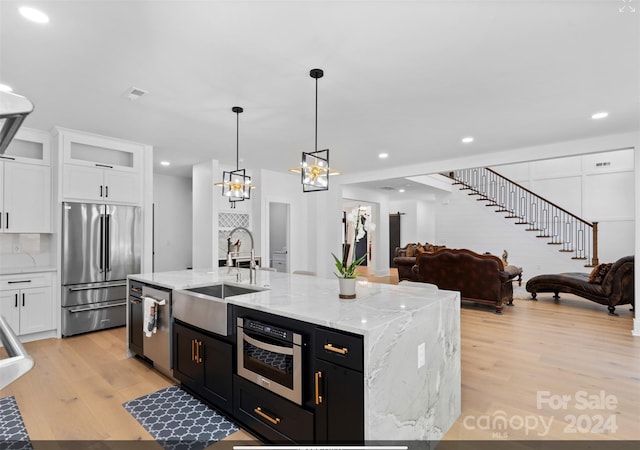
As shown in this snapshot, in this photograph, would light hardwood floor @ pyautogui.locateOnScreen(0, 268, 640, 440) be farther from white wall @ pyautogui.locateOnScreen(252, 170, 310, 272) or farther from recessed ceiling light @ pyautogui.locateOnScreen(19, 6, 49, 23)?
white wall @ pyautogui.locateOnScreen(252, 170, 310, 272)

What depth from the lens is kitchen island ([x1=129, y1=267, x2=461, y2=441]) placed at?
1624 millimetres

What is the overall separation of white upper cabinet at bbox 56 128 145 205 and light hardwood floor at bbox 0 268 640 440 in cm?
188

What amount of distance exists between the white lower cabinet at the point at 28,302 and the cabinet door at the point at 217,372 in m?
3.07

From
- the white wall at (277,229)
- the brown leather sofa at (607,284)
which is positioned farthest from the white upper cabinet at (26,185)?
the brown leather sofa at (607,284)

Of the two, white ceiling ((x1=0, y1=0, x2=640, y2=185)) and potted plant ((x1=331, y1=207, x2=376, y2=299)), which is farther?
potted plant ((x1=331, y1=207, x2=376, y2=299))

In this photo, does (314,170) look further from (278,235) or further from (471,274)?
(278,235)

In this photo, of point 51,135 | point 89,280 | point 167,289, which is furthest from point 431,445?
point 51,135

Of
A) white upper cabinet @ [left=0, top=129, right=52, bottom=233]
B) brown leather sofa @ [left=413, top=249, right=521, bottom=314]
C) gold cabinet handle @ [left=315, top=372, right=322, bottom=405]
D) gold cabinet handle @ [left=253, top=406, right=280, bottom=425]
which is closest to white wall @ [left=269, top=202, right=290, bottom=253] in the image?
brown leather sofa @ [left=413, top=249, right=521, bottom=314]

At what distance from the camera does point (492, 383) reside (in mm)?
Answer: 2992

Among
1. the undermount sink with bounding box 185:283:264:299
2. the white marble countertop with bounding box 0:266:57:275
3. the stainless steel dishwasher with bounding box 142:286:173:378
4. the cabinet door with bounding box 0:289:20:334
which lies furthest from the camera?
the white marble countertop with bounding box 0:266:57:275

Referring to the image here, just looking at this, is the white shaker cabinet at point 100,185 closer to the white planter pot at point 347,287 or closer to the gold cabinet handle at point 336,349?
the white planter pot at point 347,287

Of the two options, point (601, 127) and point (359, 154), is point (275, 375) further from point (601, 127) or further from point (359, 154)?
point (601, 127)

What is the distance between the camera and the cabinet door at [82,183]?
14.4ft

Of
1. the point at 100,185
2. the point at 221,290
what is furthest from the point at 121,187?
the point at 221,290
